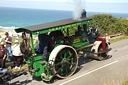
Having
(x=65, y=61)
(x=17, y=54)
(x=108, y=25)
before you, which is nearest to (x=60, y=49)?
(x=65, y=61)

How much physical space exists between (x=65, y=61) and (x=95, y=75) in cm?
149

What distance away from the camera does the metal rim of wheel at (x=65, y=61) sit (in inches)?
257

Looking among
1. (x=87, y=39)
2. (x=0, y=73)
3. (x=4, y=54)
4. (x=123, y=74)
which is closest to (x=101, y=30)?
(x=87, y=39)

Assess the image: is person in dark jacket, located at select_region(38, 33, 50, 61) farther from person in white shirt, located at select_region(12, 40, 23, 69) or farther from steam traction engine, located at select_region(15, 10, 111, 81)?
person in white shirt, located at select_region(12, 40, 23, 69)

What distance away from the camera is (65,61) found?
6680 mm

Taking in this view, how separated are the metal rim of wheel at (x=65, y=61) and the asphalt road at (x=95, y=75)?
0.28 m

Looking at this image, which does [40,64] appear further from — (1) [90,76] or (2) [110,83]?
(2) [110,83]

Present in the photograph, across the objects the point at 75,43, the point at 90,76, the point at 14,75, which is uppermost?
the point at 75,43

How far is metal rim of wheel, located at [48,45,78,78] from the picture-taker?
6516 millimetres

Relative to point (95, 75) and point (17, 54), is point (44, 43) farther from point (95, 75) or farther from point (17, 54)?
point (95, 75)

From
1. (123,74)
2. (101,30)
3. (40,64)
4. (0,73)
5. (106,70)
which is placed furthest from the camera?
(101,30)

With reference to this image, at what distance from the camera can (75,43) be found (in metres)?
7.75

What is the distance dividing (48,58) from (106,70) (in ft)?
9.29

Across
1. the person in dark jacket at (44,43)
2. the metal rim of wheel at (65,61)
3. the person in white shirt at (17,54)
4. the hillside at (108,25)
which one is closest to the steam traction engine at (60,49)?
the metal rim of wheel at (65,61)
